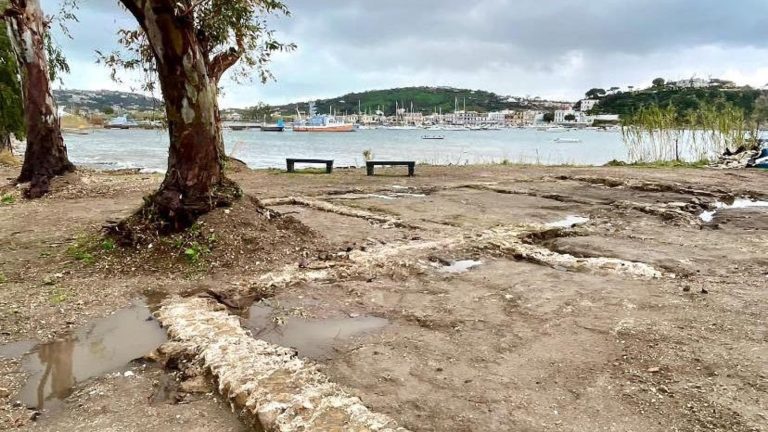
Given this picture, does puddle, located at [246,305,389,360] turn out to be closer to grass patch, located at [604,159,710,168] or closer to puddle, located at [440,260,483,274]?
puddle, located at [440,260,483,274]

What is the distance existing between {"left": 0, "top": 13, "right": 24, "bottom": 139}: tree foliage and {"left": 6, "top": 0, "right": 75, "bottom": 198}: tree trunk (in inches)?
418

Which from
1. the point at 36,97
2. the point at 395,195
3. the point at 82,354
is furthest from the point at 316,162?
the point at 82,354

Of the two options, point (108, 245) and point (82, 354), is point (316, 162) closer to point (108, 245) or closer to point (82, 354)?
point (108, 245)

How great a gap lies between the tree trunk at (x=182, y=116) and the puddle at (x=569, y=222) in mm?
4753

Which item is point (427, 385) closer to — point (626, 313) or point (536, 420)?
point (536, 420)

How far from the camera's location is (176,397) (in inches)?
128

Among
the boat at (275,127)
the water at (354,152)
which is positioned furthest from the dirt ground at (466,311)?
the boat at (275,127)

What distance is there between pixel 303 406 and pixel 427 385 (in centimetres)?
77

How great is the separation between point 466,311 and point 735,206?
8.49m

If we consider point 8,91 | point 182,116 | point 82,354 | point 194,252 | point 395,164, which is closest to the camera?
point 82,354

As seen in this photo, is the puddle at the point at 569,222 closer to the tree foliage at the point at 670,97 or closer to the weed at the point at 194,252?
the weed at the point at 194,252

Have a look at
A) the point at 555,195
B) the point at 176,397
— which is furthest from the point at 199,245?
the point at 555,195

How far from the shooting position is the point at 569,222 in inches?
342

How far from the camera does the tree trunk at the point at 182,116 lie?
19.9ft
